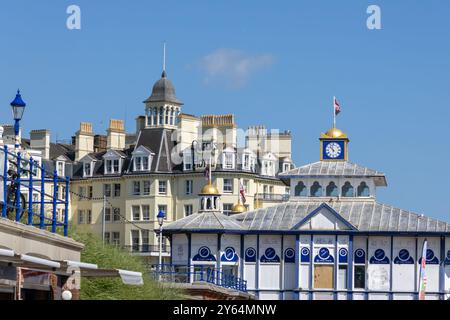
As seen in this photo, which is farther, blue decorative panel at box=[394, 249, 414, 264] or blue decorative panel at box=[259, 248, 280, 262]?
blue decorative panel at box=[259, 248, 280, 262]

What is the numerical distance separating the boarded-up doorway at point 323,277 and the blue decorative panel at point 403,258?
360 centimetres

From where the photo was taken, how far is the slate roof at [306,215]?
270ft

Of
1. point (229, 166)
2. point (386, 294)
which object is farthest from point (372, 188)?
point (229, 166)

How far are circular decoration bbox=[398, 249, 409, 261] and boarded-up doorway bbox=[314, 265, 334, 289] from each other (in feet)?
12.3

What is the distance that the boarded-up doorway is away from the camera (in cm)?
8206

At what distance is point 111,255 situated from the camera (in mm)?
43750

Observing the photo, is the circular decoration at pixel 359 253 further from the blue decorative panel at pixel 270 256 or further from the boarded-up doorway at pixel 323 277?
the blue decorative panel at pixel 270 256

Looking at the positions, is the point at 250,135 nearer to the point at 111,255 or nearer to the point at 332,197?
the point at 332,197

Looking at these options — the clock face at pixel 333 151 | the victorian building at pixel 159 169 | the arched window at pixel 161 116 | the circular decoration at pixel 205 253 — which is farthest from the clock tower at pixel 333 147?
the arched window at pixel 161 116

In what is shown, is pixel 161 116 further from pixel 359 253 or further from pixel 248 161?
pixel 359 253

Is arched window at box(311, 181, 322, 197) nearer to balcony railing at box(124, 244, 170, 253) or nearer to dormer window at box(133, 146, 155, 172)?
balcony railing at box(124, 244, 170, 253)

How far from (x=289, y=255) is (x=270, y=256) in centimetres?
106

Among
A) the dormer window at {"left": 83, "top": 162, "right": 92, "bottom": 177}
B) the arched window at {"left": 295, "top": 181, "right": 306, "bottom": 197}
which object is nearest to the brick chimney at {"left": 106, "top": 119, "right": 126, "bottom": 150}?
the dormer window at {"left": 83, "top": 162, "right": 92, "bottom": 177}

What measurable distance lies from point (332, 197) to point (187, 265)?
992cm
